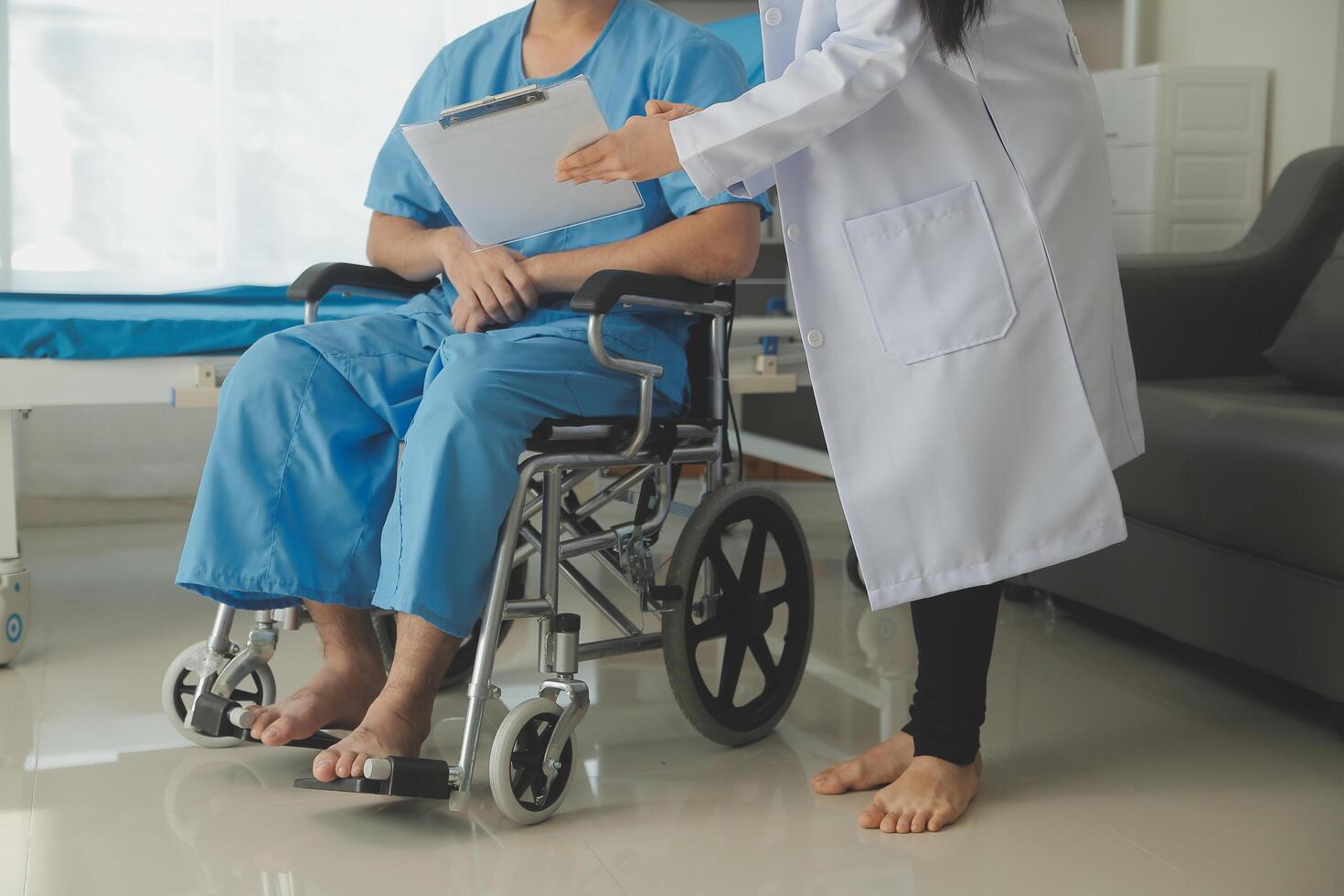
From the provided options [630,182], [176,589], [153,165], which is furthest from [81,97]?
[630,182]

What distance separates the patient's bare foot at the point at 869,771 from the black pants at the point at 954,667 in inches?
2.5

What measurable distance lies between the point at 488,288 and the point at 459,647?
55 centimetres

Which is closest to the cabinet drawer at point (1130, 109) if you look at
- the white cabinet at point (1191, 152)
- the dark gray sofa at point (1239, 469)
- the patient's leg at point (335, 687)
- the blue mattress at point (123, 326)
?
the white cabinet at point (1191, 152)

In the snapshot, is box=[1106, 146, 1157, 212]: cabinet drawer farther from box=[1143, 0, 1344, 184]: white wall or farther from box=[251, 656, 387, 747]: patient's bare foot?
box=[251, 656, 387, 747]: patient's bare foot

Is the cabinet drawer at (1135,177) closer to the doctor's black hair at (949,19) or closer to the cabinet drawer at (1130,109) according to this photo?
the cabinet drawer at (1130,109)

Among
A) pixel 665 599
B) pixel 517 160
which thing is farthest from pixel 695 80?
pixel 665 599

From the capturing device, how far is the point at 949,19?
4.64ft

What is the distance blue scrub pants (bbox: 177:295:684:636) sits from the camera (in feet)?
4.76

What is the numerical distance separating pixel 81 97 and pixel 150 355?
187cm

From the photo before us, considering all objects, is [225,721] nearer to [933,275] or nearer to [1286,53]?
[933,275]

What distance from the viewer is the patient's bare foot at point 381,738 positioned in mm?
1410

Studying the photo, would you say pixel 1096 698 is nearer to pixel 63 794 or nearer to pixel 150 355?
pixel 63 794

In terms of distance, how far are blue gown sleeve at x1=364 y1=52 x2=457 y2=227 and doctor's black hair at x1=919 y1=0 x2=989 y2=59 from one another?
2.48ft

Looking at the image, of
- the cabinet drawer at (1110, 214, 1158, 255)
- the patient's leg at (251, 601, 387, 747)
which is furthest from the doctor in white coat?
the cabinet drawer at (1110, 214, 1158, 255)
